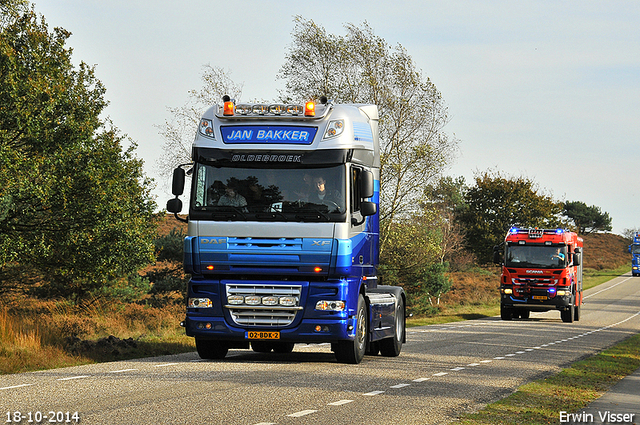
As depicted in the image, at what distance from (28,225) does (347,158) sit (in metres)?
13.5

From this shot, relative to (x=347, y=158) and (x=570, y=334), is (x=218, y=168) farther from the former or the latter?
(x=570, y=334)

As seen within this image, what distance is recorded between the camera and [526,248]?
3309 centimetres

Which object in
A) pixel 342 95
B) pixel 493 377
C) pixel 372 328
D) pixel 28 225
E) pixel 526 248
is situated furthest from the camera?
pixel 342 95

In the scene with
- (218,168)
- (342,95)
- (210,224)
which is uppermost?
(342,95)

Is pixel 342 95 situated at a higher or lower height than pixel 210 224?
higher

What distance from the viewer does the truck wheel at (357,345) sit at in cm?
1350

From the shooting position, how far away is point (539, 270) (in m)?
32.8

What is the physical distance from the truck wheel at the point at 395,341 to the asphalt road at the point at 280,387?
213 millimetres

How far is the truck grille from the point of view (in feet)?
42.1

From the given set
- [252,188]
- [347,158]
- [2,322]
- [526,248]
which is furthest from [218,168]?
[526,248]

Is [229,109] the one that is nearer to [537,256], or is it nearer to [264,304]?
[264,304]

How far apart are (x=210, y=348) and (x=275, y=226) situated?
2998 mm

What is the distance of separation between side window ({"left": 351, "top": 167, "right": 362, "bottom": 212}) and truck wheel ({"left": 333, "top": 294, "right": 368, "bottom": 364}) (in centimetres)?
164

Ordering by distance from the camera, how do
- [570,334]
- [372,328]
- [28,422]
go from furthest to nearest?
[570,334], [372,328], [28,422]
